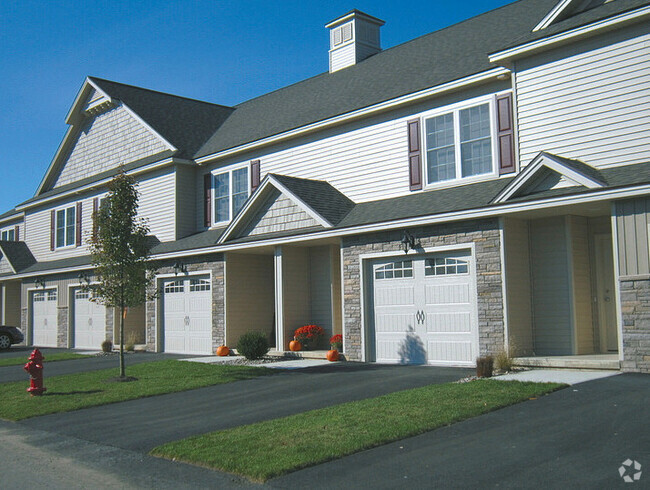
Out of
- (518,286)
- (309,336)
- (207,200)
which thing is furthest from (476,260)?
(207,200)

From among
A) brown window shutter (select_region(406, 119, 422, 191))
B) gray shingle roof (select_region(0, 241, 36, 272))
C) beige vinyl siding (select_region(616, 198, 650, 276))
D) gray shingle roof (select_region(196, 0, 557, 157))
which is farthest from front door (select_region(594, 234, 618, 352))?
gray shingle roof (select_region(0, 241, 36, 272))

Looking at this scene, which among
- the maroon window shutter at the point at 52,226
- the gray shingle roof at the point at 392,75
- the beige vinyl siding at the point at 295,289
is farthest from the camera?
the maroon window shutter at the point at 52,226

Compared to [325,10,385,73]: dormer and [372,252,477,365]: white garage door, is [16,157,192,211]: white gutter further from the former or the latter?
[372,252,477,365]: white garage door

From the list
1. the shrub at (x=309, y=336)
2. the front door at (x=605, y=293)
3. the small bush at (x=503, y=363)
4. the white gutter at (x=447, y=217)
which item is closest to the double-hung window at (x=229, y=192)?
the white gutter at (x=447, y=217)

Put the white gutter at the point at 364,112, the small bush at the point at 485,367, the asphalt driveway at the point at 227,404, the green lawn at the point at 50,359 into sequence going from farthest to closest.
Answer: the green lawn at the point at 50,359 → the white gutter at the point at 364,112 → the small bush at the point at 485,367 → the asphalt driveway at the point at 227,404

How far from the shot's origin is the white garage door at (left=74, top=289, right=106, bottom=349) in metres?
25.6

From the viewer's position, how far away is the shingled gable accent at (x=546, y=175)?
1243 centimetres

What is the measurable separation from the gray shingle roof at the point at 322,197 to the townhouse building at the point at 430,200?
0.07m

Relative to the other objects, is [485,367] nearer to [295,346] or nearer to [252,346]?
[295,346]

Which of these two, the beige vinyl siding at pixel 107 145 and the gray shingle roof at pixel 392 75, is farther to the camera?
the beige vinyl siding at pixel 107 145

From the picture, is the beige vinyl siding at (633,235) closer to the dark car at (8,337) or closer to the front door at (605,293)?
the front door at (605,293)

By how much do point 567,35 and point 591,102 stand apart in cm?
145

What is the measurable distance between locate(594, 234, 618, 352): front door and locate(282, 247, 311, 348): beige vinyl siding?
8.43m

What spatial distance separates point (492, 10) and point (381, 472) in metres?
16.6
